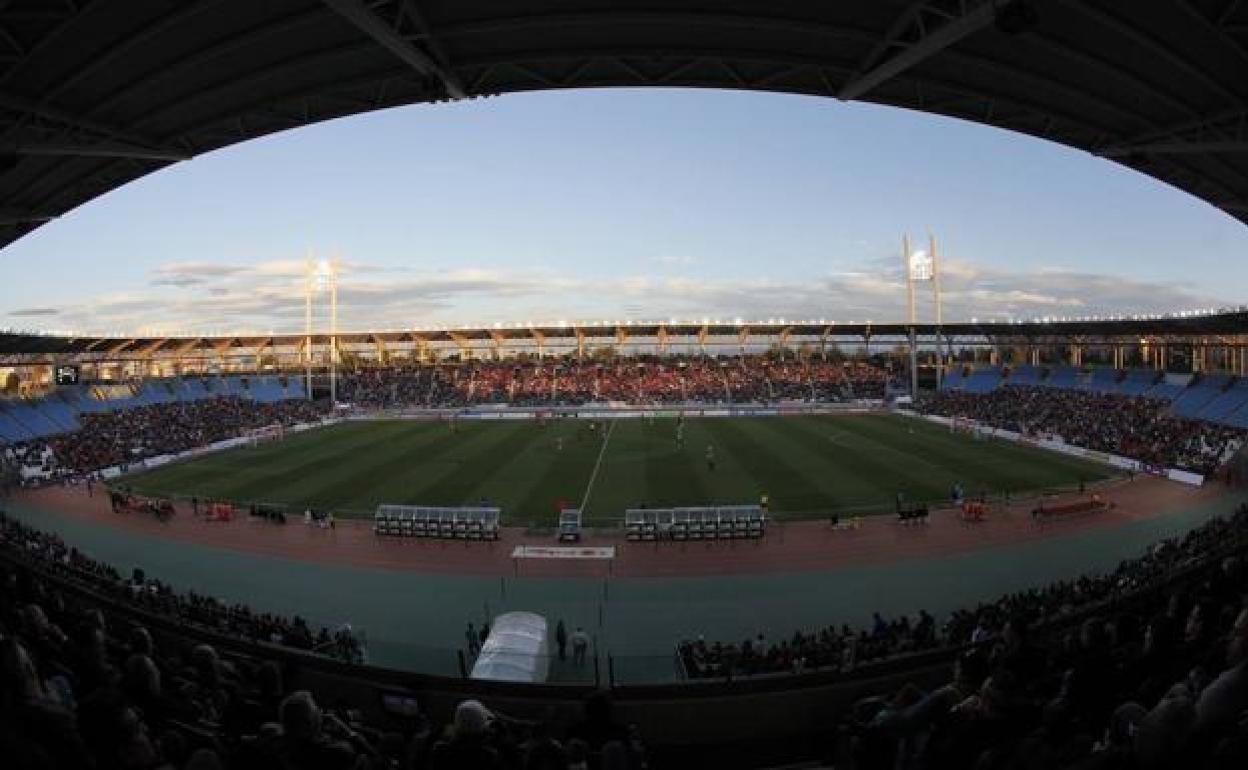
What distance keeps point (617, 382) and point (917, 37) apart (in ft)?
252

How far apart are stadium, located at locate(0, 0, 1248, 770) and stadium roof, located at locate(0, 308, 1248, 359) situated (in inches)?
51.3

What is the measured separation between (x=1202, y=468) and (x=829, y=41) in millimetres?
36939

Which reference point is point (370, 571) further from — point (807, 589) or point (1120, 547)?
point (1120, 547)

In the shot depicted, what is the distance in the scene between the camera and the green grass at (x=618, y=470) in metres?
33.1

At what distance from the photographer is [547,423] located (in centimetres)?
6334

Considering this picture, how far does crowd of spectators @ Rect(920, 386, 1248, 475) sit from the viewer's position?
38.3m

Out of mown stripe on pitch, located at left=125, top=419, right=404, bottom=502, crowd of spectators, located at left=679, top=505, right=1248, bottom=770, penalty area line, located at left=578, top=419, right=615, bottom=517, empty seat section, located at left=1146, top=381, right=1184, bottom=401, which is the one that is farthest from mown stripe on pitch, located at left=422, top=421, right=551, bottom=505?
empty seat section, located at left=1146, top=381, right=1184, bottom=401

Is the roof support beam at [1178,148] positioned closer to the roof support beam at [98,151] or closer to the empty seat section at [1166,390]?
the roof support beam at [98,151]

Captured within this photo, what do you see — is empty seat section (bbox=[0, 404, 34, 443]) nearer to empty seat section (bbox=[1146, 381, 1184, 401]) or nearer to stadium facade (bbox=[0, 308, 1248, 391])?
stadium facade (bbox=[0, 308, 1248, 391])

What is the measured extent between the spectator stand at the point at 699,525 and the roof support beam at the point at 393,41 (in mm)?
17816

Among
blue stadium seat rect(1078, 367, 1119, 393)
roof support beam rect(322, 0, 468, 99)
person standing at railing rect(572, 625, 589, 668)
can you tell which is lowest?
person standing at railing rect(572, 625, 589, 668)

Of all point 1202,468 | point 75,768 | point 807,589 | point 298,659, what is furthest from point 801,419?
point 75,768

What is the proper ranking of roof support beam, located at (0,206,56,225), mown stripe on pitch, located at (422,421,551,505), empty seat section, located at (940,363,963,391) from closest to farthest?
1. roof support beam, located at (0,206,56,225)
2. mown stripe on pitch, located at (422,421,551,505)
3. empty seat section, located at (940,363,963,391)

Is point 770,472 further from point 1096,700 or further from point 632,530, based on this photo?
point 1096,700
